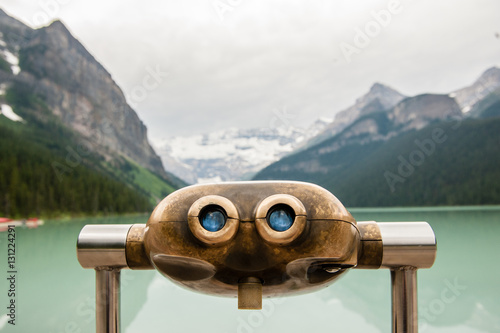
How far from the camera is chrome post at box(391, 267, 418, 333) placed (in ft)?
3.12

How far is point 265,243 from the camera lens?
793 millimetres

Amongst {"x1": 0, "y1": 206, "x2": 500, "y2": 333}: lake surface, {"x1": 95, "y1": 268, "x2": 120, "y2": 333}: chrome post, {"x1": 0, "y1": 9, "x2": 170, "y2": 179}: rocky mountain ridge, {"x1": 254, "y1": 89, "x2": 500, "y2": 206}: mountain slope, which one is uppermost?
{"x1": 0, "y1": 9, "x2": 170, "y2": 179}: rocky mountain ridge

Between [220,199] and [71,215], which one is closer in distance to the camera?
[220,199]

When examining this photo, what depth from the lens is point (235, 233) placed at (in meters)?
0.79

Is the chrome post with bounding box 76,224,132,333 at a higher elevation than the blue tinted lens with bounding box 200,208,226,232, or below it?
below

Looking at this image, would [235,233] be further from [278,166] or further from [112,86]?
[278,166]

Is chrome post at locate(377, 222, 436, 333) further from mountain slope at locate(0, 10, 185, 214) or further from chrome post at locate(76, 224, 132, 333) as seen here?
mountain slope at locate(0, 10, 185, 214)

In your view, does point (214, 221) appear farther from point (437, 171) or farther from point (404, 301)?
point (437, 171)

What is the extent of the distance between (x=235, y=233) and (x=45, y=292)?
957cm

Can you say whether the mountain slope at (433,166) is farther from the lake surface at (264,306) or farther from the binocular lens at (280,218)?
the binocular lens at (280,218)

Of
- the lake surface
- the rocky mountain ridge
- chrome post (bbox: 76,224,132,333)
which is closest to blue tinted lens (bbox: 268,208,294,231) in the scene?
chrome post (bbox: 76,224,132,333)

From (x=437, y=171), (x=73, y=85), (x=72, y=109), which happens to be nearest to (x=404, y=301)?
(x=437, y=171)

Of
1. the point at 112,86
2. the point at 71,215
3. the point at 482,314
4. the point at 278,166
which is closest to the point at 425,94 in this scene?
the point at 278,166

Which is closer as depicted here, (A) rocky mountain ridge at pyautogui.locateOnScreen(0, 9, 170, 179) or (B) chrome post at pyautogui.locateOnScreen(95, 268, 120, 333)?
(B) chrome post at pyautogui.locateOnScreen(95, 268, 120, 333)
